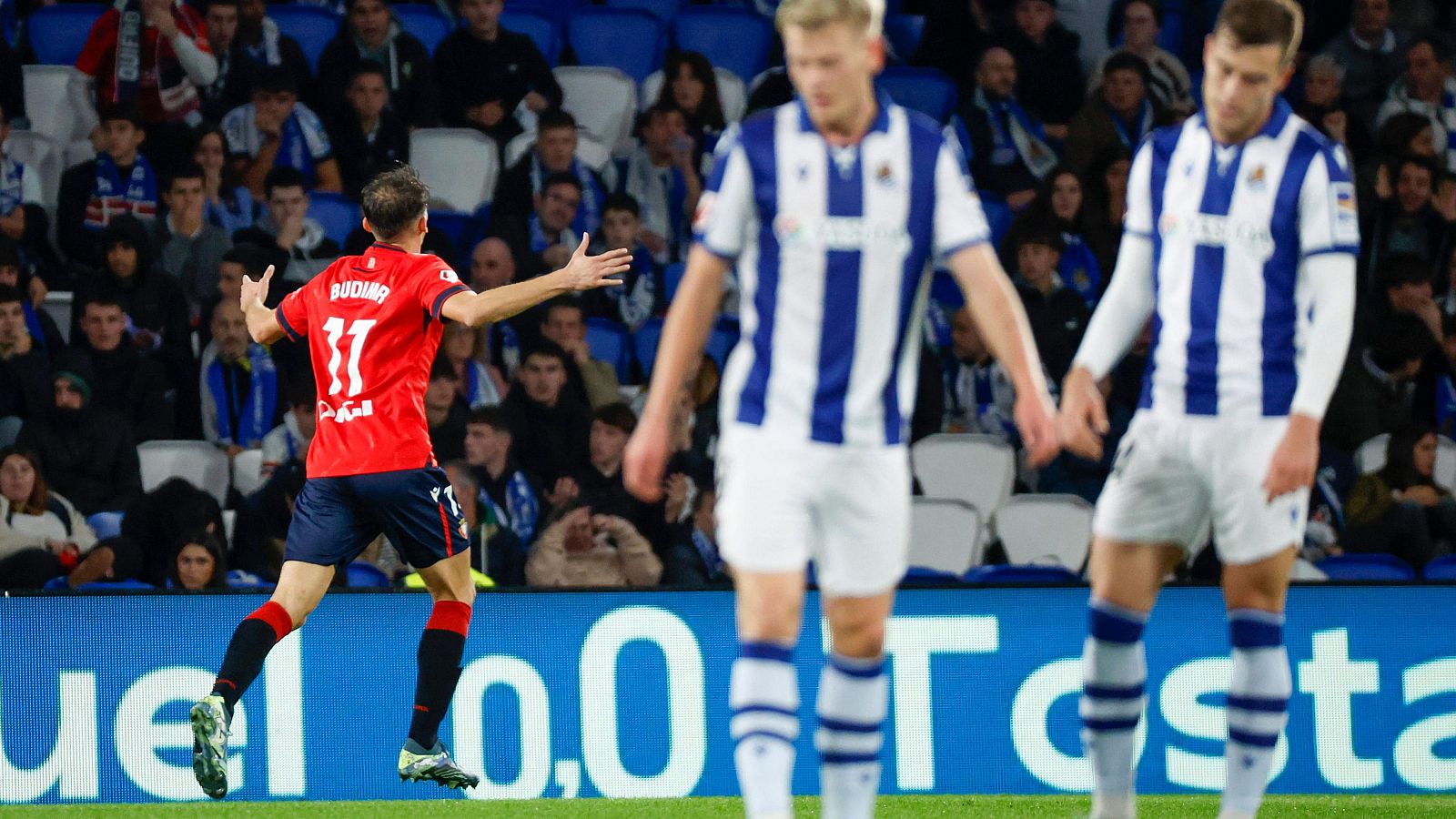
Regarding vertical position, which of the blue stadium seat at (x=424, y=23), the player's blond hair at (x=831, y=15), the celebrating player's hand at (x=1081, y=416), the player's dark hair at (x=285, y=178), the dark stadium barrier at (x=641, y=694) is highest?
the blue stadium seat at (x=424, y=23)

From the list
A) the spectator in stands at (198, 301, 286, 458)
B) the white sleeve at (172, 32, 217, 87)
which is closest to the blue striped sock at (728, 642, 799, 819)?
the spectator in stands at (198, 301, 286, 458)

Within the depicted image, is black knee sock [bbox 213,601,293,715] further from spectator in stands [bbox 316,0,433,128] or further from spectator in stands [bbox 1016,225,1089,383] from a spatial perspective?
spectator in stands [bbox 316,0,433,128]

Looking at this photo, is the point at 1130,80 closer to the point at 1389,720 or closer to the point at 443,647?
the point at 1389,720

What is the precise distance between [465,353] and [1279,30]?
528cm

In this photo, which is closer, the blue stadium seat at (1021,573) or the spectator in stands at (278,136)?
the blue stadium seat at (1021,573)

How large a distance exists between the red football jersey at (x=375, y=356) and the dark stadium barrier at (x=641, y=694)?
44.5 inches

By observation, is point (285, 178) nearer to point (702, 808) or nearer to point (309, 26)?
point (309, 26)

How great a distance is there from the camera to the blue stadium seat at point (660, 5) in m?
10.6

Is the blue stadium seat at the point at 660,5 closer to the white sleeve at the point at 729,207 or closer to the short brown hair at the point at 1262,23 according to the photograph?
the short brown hair at the point at 1262,23

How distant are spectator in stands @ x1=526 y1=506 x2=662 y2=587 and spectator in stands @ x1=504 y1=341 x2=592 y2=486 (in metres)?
0.40

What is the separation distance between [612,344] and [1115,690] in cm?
525

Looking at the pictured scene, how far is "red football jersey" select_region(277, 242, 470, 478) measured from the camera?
5402mm

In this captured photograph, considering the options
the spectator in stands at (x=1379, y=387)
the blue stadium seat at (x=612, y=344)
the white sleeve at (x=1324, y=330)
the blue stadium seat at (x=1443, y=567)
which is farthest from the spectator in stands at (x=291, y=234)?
the white sleeve at (x=1324, y=330)

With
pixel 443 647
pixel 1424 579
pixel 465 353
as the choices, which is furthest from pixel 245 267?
pixel 1424 579
